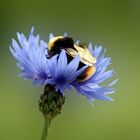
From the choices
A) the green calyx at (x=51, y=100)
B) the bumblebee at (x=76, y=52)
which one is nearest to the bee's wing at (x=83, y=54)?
the bumblebee at (x=76, y=52)

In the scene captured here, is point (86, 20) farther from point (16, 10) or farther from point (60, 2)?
point (16, 10)

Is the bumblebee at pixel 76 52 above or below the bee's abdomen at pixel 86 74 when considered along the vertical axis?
above

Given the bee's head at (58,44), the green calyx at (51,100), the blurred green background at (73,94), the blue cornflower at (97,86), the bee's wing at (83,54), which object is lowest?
the green calyx at (51,100)

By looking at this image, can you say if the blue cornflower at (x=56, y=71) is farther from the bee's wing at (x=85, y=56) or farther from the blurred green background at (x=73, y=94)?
the blurred green background at (x=73, y=94)

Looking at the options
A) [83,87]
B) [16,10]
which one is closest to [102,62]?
[83,87]

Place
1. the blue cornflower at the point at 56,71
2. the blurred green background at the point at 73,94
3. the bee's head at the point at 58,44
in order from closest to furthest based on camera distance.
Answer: the blue cornflower at the point at 56,71 < the bee's head at the point at 58,44 < the blurred green background at the point at 73,94

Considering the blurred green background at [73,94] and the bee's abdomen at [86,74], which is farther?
the blurred green background at [73,94]

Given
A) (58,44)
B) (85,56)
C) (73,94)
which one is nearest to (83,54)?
(85,56)
